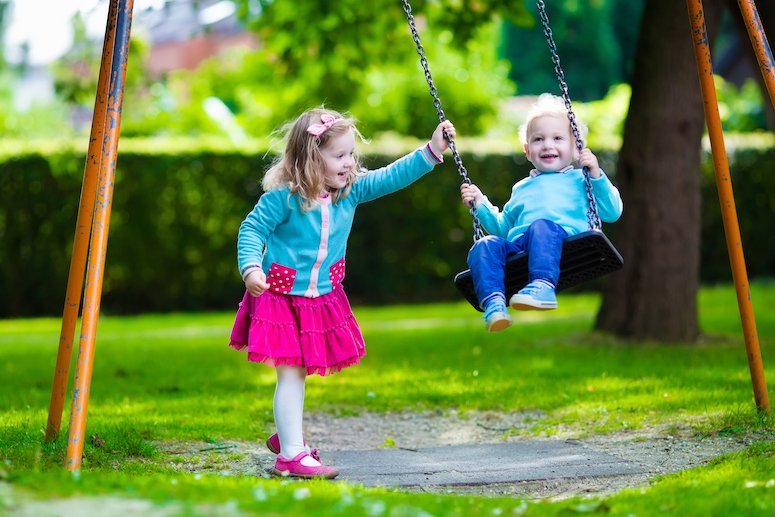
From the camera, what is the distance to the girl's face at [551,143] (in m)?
4.08

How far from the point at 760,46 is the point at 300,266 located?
2.40m

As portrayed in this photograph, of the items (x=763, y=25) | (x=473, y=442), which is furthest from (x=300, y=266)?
(x=763, y=25)

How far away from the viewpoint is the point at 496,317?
355cm

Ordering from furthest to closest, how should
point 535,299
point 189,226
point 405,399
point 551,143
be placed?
1. point 189,226
2. point 405,399
3. point 551,143
4. point 535,299

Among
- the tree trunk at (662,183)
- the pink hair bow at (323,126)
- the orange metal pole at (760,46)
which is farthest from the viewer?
the tree trunk at (662,183)

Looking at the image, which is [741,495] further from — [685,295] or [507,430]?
[685,295]

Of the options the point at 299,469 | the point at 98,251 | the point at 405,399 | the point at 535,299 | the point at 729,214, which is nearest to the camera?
the point at 98,251

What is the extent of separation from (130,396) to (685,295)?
452 cm

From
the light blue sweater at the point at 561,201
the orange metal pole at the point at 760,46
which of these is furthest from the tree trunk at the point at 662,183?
the light blue sweater at the point at 561,201

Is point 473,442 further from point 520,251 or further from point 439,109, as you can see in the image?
point 439,109

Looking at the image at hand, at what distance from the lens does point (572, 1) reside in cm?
3262

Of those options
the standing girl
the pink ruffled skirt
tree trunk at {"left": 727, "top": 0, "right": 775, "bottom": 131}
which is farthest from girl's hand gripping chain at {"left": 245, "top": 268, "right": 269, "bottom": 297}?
tree trunk at {"left": 727, "top": 0, "right": 775, "bottom": 131}

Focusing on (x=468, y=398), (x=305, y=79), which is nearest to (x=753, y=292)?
(x=305, y=79)

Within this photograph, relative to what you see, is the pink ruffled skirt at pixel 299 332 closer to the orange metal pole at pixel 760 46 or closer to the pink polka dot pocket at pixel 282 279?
the pink polka dot pocket at pixel 282 279
